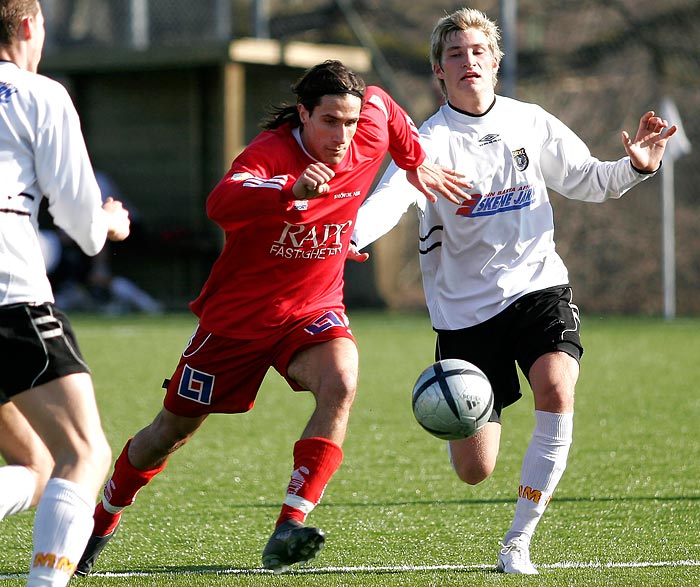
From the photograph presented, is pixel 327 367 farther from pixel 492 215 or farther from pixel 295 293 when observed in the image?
pixel 492 215

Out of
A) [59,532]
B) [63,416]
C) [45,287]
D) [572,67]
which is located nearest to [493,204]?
[45,287]

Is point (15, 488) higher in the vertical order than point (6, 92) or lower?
lower

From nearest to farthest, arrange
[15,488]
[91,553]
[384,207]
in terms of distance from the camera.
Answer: [15,488] < [91,553] < [384,207]

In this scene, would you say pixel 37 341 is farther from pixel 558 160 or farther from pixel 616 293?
pixel 616 293

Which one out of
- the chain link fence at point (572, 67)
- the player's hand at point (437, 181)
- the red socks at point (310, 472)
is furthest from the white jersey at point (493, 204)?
the chain link fence at point (572, 67)

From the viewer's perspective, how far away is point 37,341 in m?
3.64

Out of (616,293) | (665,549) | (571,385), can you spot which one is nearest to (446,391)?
(571,385)

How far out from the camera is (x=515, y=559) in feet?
15.0

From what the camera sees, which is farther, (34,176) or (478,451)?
(478,451)

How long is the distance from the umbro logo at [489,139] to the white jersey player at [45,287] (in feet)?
6.47

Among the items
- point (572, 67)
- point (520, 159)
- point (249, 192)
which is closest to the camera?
point (249, 192)

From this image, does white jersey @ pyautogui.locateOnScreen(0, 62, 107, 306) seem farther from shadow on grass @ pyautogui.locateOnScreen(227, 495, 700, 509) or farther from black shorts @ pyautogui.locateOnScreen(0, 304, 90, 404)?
shadow on grass @ pyautogui.locateOnScreen(227, 495, 700, 509)

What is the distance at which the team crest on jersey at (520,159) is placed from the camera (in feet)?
17.0

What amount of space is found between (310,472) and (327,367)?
0.42m
